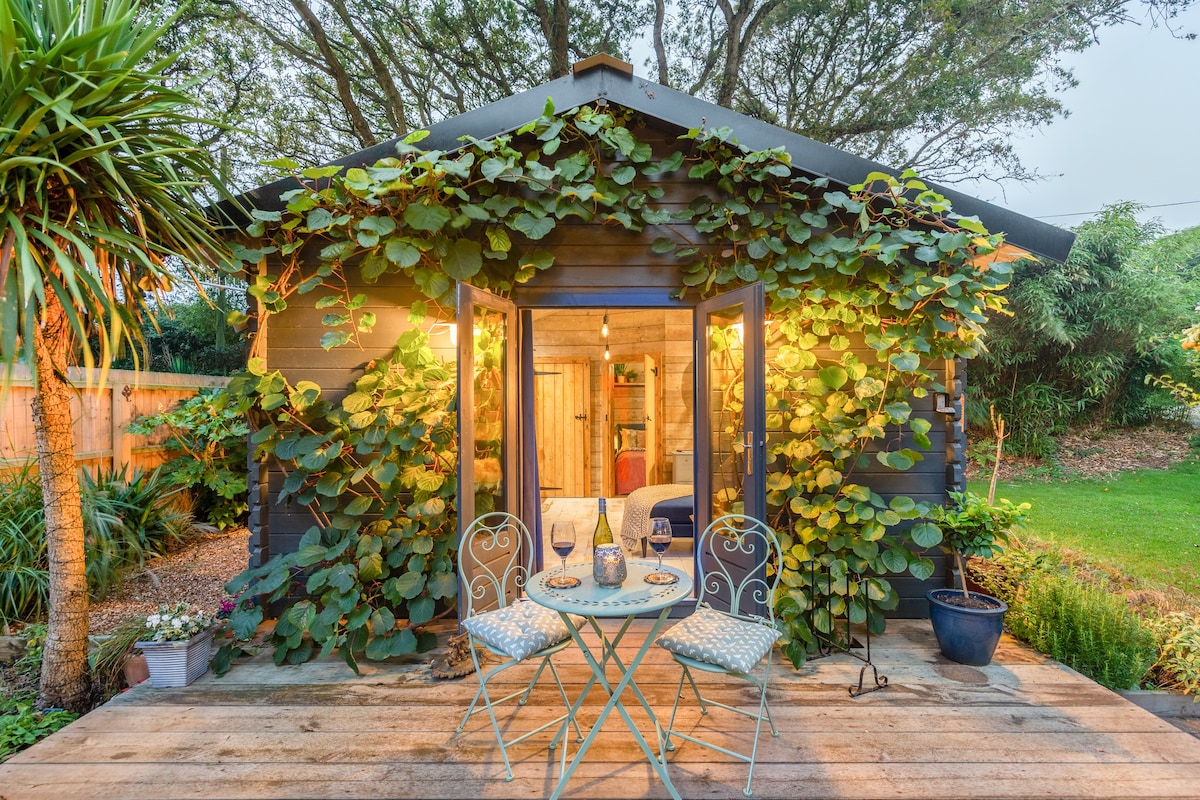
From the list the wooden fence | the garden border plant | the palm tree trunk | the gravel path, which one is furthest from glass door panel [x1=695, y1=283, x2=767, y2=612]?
the wooden fence

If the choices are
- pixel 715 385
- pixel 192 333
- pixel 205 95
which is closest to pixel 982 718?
pixel 715 385

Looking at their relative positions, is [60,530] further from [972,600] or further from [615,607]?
[972,600]

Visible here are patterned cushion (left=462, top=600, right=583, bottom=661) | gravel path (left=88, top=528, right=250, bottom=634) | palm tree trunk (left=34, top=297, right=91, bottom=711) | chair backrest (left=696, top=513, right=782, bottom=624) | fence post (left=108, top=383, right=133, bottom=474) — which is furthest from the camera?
fence post (left=108, top=383, right=133, bottom=474)

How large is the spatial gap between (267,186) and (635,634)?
10.6ft

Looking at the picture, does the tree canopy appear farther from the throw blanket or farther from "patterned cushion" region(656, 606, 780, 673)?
"patterned cushion" region(656, 606, 780, 673)

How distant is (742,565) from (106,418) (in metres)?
5.08

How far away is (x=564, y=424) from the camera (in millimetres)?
7172

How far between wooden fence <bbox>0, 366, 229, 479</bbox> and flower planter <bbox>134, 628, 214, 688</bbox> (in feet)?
6.55

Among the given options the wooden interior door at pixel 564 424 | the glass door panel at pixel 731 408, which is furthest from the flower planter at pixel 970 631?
the wooden interior door at pixel 564 424

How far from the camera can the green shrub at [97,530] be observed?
3.02 meters

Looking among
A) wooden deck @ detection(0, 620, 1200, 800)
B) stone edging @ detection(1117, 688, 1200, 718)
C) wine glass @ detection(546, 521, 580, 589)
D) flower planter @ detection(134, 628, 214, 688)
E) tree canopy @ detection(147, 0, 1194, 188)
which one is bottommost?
Answer: stone edging @ detection(1117, 688, 1200, 718)

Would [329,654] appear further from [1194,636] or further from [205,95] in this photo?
[205,95]

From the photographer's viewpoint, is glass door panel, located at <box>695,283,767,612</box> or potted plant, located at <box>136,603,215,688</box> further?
glass door panel, located at <box>695,283,767,612</box>

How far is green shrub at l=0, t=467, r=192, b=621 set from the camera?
3021 millimetres
